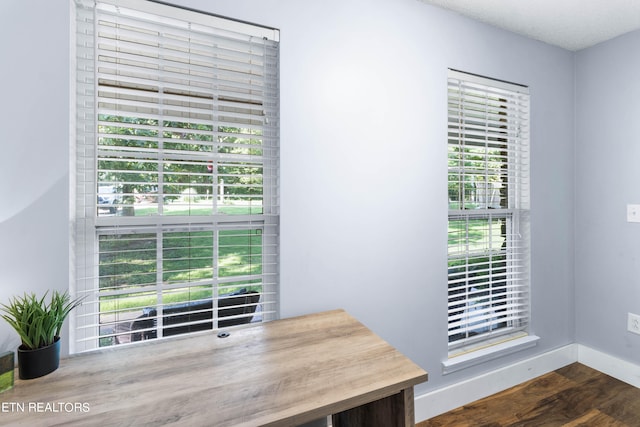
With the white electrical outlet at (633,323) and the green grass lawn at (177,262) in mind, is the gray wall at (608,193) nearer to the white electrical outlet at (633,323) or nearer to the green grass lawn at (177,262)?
the white electrical outlet at (633,323)

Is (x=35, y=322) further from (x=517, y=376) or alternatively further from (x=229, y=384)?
(x=517, y=376)

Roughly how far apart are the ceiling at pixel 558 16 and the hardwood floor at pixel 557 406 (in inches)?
99.0

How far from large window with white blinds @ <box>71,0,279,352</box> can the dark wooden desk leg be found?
63 centimetres

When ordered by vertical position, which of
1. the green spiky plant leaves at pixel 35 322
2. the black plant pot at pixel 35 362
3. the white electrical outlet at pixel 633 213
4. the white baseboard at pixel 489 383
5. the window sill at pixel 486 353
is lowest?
the white baseboard at pixel 489 383

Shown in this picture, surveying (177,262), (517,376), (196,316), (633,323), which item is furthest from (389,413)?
(633,323)

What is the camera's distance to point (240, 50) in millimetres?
1557

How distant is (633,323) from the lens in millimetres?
2297

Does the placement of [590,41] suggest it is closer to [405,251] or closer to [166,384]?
[405,251]

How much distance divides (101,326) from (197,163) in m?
0.82

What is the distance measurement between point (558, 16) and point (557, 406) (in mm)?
2538

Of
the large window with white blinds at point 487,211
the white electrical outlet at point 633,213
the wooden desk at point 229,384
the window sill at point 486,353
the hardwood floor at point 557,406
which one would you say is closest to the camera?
the wooden desk at point 229,384

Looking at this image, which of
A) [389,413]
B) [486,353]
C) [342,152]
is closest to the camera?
[389,413]

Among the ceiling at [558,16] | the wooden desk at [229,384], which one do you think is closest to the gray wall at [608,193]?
the ceiling at [558,16]

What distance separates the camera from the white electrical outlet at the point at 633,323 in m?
2.27
